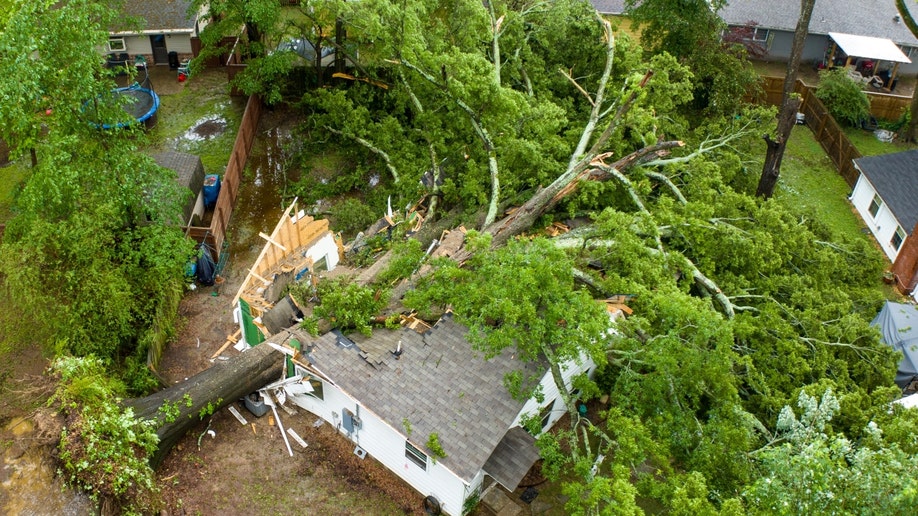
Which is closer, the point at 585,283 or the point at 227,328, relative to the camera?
the point at 585,283

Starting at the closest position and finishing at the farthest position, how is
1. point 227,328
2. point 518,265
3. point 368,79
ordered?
point 518,265
point 227,328
point 368,79

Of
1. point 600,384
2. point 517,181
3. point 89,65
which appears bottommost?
point 600,384

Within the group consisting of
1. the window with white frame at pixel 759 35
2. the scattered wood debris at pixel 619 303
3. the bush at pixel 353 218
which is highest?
the window with white frame at pixel 759 35

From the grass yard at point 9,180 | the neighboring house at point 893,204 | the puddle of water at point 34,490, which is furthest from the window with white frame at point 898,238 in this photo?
the grass yard at point 9,180

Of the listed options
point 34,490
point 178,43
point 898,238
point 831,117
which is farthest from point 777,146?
point 178,43

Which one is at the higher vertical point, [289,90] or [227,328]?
[289,90]

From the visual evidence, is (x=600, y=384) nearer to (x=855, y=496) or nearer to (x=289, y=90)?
(x=855, y=496)

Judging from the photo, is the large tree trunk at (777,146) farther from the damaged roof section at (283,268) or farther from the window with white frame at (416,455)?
the window with white frame at (416,455)

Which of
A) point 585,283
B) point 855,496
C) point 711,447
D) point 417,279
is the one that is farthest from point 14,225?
point 855,496
